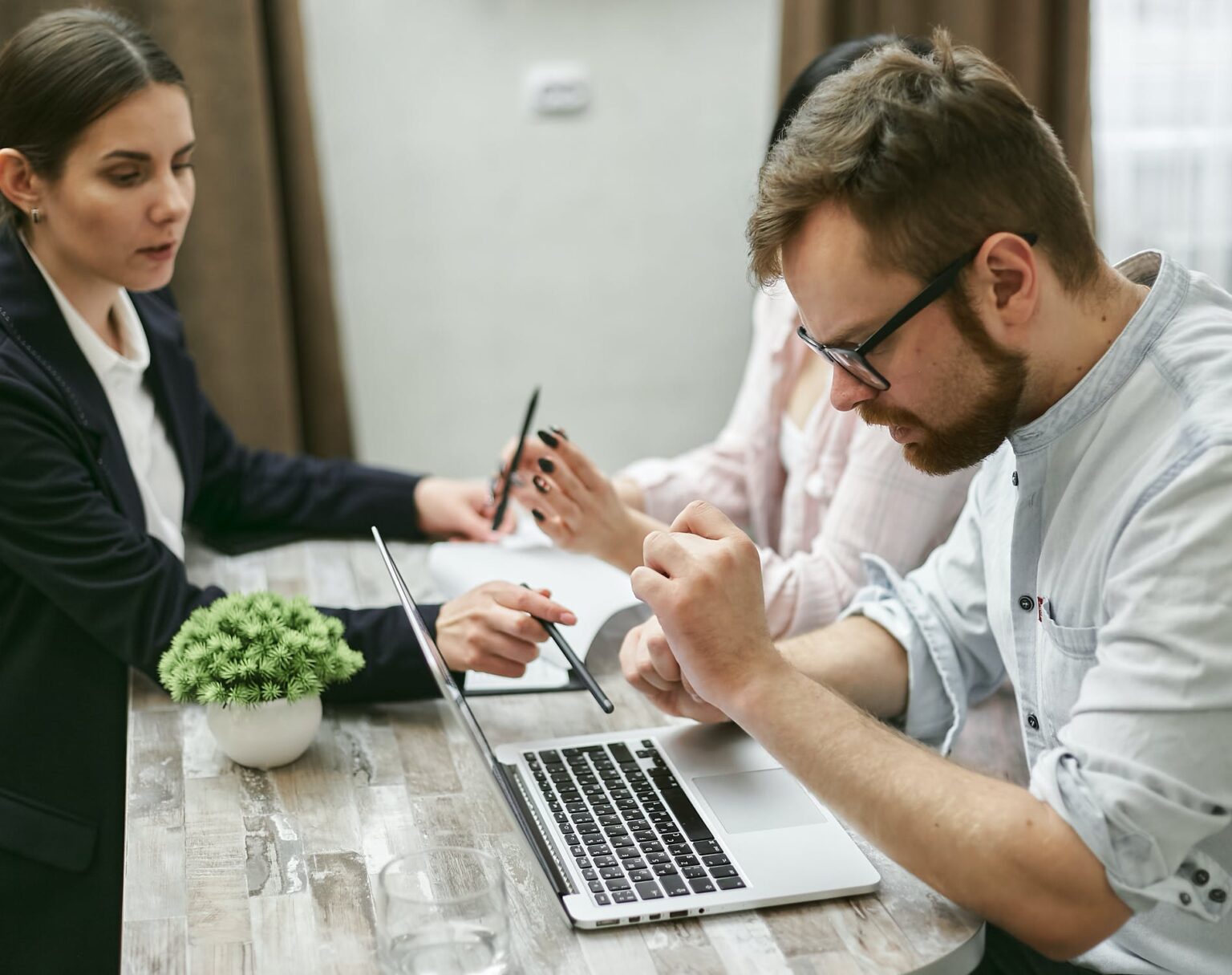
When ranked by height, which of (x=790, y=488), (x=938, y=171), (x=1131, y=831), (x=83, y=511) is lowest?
(x=790, y=488)

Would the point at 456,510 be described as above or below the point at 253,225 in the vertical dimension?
below

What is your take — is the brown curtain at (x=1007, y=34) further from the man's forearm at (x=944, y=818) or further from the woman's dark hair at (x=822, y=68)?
the man's forearm at (x=944, y=818)

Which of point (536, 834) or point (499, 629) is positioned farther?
point (499, 629)

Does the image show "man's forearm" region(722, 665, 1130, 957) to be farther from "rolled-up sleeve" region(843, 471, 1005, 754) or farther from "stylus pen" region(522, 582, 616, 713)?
"rolled-up sleeve" region(843, 471, 1005, 754)

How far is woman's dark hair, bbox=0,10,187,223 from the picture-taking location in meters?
1.46

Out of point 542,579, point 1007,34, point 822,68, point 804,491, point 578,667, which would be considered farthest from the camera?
point 1007,34

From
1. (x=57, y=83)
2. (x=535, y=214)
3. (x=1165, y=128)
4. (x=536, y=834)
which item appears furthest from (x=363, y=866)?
(x=1165, y=128)

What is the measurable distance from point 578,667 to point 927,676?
36cm

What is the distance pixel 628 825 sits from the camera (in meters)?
1.08

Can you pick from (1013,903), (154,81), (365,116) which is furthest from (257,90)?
(1013,903)

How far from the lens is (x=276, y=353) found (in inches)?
103

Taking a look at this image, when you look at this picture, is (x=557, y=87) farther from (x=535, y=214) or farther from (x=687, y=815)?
(x=687, y=815)

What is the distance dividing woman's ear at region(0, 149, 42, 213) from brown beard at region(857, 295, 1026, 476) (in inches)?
39.6

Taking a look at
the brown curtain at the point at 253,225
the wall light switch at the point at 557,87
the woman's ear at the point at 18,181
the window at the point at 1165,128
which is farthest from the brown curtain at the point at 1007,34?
the woman's ear at the point at 18,181
